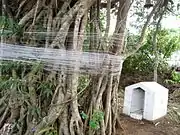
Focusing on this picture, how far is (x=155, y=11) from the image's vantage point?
2.53 metres

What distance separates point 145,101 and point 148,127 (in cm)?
30

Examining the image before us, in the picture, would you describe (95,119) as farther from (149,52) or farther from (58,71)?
(149,52)

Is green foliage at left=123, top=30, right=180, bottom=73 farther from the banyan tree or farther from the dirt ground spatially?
the banyan tree

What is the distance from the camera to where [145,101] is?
288 cm

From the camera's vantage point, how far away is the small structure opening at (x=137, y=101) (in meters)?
2.98

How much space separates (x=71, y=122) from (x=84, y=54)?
475 millimetres

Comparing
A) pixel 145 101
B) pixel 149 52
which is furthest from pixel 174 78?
pixel 145 101

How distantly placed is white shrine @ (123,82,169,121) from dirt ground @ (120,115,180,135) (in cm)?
8

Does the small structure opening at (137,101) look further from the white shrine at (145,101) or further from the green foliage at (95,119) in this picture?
the green foliage at (95,119)

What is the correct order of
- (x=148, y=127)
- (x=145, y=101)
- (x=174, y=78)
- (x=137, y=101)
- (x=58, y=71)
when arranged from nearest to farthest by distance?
(x=58, y=71)
(x=148, y=127)
(x=145, y=101)
(x=137, y=101)
(x=174, y=78)

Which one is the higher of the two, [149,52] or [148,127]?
[149,52]

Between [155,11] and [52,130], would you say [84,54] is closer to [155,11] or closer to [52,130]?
[52,130]

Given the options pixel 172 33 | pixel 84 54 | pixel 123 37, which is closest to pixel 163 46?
pixel 172 33

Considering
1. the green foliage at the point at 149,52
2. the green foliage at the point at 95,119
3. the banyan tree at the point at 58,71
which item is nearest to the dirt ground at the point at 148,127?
the banyan tree at the point at 58,71
